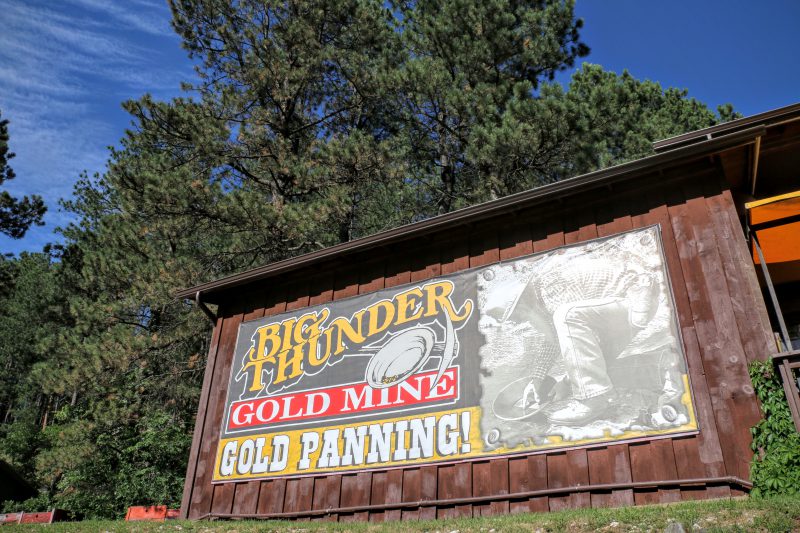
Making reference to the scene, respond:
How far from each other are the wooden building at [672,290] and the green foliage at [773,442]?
A: 13 cm

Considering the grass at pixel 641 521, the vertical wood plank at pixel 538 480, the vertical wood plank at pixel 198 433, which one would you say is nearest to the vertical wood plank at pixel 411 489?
the grass at pixel 641 521

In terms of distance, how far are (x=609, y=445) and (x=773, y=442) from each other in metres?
1.67

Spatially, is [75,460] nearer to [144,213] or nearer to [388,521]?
[144,213]

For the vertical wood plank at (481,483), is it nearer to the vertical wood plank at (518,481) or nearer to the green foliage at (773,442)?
the vertical wood plank at (518,481)

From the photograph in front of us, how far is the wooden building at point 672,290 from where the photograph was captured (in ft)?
22.7

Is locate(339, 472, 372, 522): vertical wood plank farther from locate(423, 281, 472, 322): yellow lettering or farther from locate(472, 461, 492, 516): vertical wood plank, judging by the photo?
locate(423, 281, 472, 322): yellow lettering

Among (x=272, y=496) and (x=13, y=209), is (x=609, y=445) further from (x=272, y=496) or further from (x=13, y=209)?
(x=13, y=209)

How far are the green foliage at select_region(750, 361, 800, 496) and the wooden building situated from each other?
0.42 feet

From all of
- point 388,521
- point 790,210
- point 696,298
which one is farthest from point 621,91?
point 388,521

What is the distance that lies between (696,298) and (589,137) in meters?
9.04

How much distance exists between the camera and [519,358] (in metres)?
8.33

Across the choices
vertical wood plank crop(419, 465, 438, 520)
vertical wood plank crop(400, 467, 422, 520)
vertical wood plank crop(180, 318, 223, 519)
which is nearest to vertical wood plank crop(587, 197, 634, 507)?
vertical wood plank crop(419, 465, 438, 520)

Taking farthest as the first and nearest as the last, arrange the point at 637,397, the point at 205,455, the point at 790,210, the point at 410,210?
the point at 410,210
the point at 205,455
the point at 790,210
the point at 637,397

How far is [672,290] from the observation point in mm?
7680
